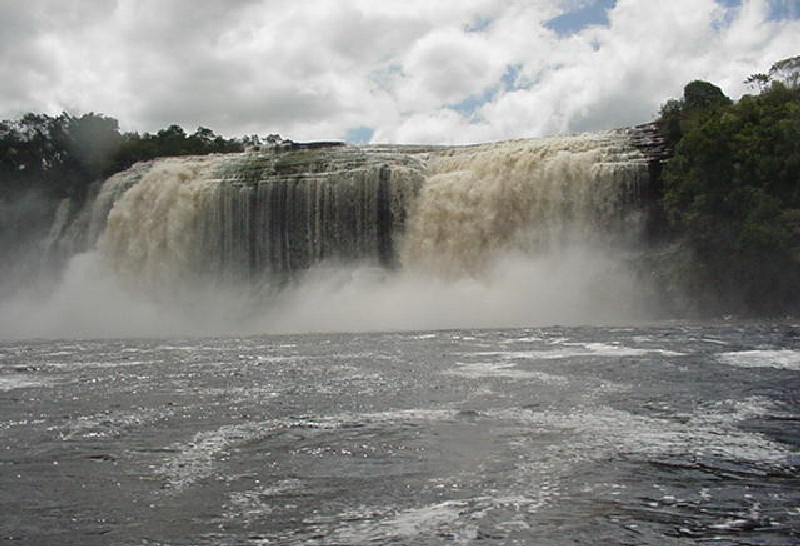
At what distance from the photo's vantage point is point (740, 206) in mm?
33094

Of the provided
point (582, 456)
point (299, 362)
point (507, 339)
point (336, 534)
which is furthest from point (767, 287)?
point (336, 534)

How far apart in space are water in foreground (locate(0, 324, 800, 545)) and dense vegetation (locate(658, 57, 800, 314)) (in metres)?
15.7

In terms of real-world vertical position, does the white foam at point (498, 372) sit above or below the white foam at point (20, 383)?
above

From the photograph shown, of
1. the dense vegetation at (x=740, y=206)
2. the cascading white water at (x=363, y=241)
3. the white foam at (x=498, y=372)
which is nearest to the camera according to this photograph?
the white foam at (x=498, y=372)

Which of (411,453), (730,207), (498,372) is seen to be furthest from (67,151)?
(411,453)

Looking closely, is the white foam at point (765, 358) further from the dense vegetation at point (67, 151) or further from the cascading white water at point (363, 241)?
the dense vegetation at point (67, 151)

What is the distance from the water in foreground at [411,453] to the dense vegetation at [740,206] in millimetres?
15722

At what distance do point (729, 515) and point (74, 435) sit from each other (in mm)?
7125

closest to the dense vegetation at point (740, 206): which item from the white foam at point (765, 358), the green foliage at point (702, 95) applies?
the green foliage at point (702, 95)

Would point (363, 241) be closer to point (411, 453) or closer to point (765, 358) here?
point (765, 358)

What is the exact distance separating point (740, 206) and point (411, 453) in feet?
90.0

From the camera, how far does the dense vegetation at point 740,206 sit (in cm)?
3206

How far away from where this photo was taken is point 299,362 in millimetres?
18750

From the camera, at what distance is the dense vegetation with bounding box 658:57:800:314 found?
32062mm
